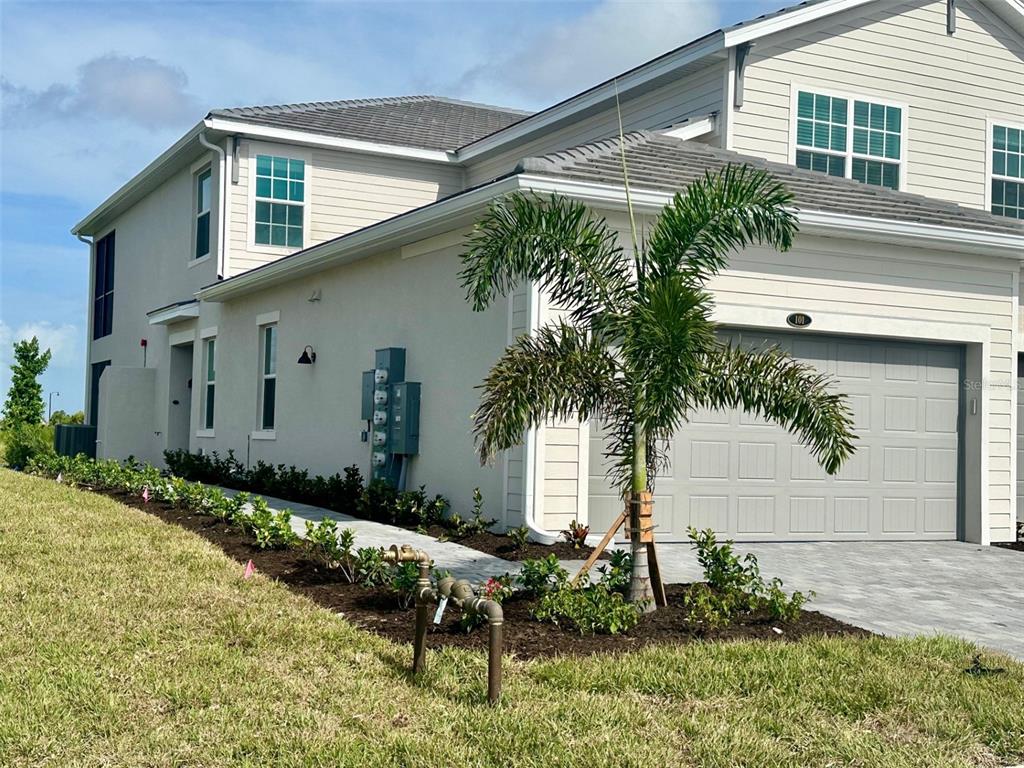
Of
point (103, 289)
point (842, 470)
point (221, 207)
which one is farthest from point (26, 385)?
point (842, 470)

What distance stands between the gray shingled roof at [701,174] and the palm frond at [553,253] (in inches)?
111

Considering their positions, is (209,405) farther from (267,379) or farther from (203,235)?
(203,235)

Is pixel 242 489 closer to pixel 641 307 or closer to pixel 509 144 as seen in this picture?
pixel 509 144

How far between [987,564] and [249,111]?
13.2m

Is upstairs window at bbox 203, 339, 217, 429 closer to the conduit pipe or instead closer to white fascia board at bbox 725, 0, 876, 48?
white fascia board at bbox 725, 0, 876, 48

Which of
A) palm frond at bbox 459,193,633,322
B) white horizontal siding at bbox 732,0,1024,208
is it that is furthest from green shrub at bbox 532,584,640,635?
white horizontal siding at bbox 732,0,1024,208

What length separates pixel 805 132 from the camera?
14.8 metres

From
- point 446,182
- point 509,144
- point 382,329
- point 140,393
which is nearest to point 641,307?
point 382,329

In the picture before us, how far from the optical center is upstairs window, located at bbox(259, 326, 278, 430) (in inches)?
678

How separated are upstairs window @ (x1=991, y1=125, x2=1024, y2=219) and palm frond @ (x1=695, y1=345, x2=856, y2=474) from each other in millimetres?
10461

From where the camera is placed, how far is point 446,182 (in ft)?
66.3

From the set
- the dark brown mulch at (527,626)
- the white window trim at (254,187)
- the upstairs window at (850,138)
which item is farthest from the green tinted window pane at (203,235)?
the dark brown mulch at (527,626)

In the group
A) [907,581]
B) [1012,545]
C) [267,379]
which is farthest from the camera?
[267,379]

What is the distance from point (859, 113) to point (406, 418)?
7679 mm
